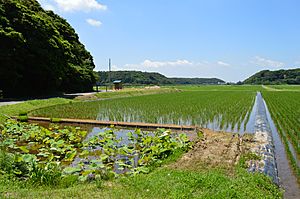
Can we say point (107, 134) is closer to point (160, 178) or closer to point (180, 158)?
point (180, 158)

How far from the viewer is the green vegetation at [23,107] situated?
1445 cm

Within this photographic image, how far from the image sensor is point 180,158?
6.88m

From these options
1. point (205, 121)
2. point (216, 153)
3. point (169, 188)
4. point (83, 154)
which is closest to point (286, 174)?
point (216, 153)

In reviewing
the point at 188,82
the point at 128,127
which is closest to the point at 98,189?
the point at 128,127

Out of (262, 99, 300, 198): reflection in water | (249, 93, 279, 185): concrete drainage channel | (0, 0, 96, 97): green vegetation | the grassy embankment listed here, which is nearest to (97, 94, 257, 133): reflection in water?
(249, 93, 279, 185): concrete drainage channel

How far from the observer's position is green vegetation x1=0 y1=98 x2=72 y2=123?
569 inches

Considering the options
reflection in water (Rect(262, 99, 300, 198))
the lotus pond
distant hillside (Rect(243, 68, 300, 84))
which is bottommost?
reflection in water (Rect(262, 99, 300, 198))

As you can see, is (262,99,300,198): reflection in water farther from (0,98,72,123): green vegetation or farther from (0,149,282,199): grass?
(0,98,72,123): green vegetation

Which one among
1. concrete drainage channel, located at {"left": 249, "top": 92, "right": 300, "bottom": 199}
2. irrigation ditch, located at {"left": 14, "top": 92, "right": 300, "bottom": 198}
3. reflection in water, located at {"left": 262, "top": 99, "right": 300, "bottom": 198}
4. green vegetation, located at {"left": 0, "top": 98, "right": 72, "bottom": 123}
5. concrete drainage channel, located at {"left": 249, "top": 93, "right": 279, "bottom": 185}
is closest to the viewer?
reflection in water, located at {"left": 262, "top": 99, "right": 300, "bottom": 198}

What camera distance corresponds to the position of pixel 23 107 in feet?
58.1

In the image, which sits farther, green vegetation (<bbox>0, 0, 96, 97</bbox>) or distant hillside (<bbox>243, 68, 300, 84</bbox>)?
distant hillside (<bbox>243, 68, 300, 84</bbox>)

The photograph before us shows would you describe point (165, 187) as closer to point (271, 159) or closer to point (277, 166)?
point (271, 159)

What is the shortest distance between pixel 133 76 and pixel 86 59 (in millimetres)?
68753

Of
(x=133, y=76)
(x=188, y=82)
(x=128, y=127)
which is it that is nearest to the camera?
(x=128, y=127)
